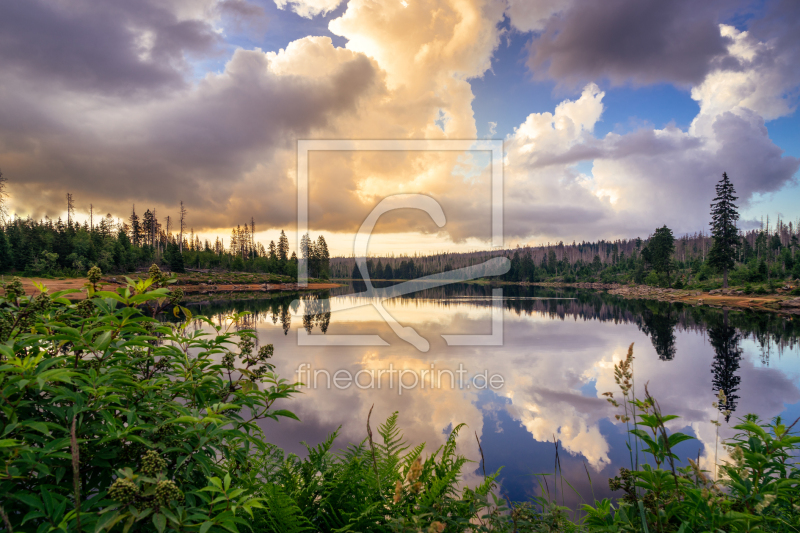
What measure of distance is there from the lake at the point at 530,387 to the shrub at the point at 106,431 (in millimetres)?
2187

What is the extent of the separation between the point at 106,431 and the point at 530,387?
10975 millimetres

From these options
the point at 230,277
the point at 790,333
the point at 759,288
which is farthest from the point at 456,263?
the point at 790,333

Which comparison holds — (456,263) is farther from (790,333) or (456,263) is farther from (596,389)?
(596,389)

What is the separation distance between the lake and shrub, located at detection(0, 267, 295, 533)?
219 centimetres

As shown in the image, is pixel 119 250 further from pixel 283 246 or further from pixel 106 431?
pixel 106 431

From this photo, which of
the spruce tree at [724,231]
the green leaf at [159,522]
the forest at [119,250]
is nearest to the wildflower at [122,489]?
the green leaf at [159,522]

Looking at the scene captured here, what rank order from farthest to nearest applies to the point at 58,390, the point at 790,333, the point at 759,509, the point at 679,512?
the point at 790,333
the point at 679,512
the point at 759,509
the point at 58,390

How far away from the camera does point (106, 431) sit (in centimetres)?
134

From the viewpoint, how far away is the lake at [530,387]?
672 centimetres

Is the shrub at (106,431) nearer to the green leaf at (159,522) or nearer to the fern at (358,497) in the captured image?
the green leaf at (159,522)

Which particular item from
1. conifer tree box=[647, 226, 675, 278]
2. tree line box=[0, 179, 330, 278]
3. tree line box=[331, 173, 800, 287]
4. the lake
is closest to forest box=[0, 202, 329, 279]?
tree line box=[0, 179, 330, 278]

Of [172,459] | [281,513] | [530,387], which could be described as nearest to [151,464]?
[172,459]

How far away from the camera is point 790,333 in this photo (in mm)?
20719

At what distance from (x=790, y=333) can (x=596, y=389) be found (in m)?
20.2
